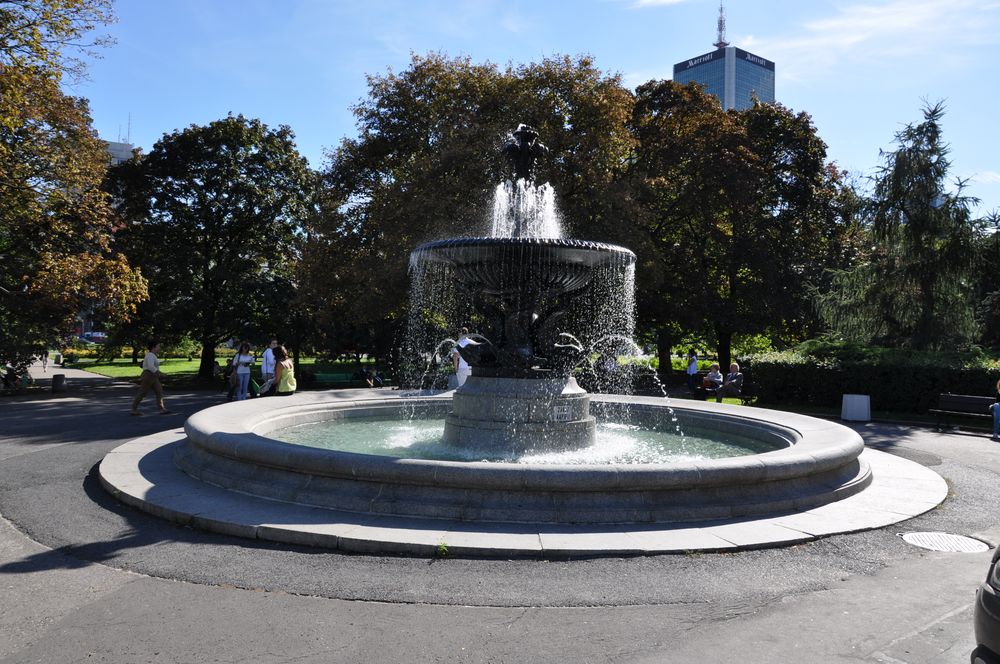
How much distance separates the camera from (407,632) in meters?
4.22

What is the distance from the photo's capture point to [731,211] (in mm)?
29344

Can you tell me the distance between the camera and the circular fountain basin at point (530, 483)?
6.55 metres

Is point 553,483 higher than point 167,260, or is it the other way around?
point 167,260

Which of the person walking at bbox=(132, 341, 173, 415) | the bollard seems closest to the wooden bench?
the person walking at bbox=(132, 341, 173, 415)

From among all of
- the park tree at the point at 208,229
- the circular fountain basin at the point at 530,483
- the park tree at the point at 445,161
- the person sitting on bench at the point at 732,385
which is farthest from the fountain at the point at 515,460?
the park tree at the point at 208,229

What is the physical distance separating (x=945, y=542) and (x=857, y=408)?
1226cm

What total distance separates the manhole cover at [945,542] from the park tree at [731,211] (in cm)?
2049

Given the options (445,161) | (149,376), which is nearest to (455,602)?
(149,376)

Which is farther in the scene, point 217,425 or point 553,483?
point 217,425

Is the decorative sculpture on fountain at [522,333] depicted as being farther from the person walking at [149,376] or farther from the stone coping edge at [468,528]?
the person walking at [149,376]

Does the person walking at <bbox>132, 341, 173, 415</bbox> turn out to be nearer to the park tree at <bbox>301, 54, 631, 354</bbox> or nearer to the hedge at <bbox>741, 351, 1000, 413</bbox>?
the park tree at <bbox>301, 54, 631, 354</bbox>

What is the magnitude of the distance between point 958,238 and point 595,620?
76.2ft

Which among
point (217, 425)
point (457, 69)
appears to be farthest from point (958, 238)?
point (217, 425)

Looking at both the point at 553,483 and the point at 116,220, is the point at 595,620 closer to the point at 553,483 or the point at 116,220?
the point at 553,483
